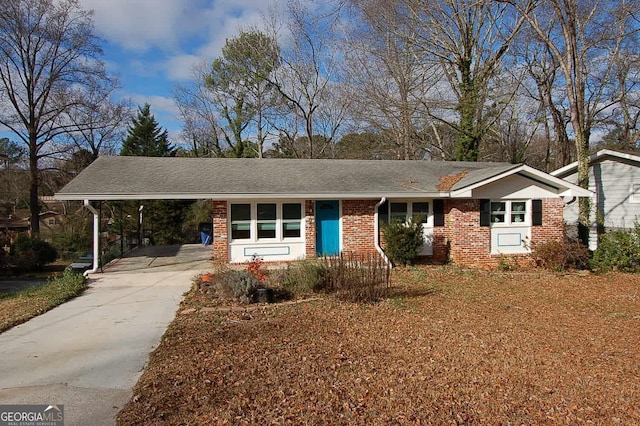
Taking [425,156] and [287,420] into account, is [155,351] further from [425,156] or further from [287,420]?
[425,156]

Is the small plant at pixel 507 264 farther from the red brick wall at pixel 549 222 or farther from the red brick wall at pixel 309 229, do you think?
the red brick wall at pixel 309 229

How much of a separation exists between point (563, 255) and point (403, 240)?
5.06m

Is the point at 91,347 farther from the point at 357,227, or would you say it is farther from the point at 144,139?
the point at 144,139

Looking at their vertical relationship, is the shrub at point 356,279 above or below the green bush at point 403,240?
below

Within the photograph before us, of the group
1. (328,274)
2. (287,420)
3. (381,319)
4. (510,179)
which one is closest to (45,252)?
(328,274)

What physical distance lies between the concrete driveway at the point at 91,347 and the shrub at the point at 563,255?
10.9 metres

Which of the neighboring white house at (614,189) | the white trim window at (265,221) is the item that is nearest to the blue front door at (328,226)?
the white trim window at (265,221)

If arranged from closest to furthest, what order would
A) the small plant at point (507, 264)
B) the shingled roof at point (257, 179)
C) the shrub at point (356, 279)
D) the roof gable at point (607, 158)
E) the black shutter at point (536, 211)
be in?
the shrub at point (356, 279)
the shingled roof at point (257, 179)
the small plant at point (507, 264)
the black shutter at point (536, 211)
the roof gable at point (607, 158)

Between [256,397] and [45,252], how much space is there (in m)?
16.0

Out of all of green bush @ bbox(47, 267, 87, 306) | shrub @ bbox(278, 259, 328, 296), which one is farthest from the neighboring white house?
green bush @ bbox(47, 267, 87, 306)

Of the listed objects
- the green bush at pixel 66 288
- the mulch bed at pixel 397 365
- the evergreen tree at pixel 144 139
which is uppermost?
the evergreen tree at pixel 144 139

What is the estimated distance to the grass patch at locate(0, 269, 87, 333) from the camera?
7219 mm

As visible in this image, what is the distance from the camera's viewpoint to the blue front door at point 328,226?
13.3 meters

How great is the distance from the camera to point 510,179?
13344 millimetres
